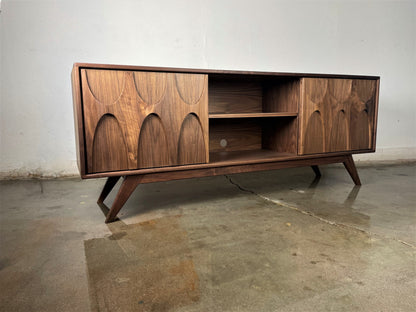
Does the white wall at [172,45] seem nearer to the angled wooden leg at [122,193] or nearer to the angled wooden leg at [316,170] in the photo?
the angled wooden leg at [316,170]

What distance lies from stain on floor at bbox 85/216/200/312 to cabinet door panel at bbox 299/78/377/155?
0.90m

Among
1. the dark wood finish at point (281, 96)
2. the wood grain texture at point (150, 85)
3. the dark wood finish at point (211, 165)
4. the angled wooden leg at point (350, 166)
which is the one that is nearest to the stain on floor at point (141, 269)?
the dark wood finish at point (211, 165)

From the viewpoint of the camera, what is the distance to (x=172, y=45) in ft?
7.13

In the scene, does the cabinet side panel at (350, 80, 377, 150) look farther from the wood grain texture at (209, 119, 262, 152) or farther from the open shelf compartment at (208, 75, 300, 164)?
the wood grain texture at (209, 119, 262, 152)

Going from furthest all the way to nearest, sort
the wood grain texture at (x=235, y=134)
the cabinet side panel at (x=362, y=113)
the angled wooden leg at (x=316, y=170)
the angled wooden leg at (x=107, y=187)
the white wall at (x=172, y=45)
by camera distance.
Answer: the angled wooden leg at (x=316, y=170) → the white wall at (x=172, y=45) → the wood grain texture at (x=235, y=134) → the cabinet side panel at (x=362, y=113) → the angled wooden leg at (x=107, y=187)

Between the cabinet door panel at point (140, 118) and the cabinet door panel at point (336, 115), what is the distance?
591 millimetres

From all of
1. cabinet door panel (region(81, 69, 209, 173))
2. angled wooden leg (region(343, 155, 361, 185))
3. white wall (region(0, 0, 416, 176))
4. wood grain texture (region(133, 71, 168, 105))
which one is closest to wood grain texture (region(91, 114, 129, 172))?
cabinet door panel (region(81, 69, 209, 173))

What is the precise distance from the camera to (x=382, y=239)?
3.41 ft

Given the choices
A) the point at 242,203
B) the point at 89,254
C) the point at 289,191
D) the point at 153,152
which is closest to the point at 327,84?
the point at 289,191

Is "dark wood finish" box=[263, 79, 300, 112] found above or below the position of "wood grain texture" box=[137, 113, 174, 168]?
above

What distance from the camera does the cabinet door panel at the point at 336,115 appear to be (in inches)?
61.5

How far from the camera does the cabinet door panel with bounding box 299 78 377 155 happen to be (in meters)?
1.56

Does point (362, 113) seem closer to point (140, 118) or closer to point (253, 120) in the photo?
point (253, 120)

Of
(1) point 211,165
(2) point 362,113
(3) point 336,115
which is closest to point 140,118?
(1) point 211,165
